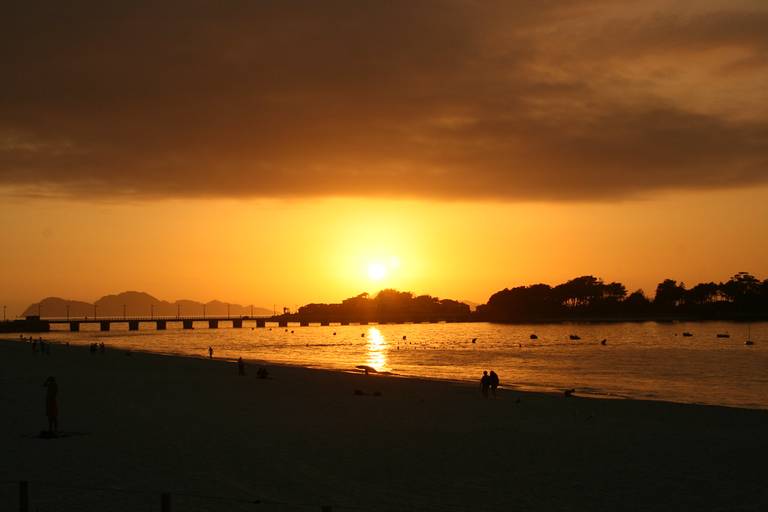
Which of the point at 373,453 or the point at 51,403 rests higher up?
the point at 51,403

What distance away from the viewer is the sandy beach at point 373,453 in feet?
56.2

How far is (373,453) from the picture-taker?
22.8m

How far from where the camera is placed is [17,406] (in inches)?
1197

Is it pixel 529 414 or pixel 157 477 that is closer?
pixel 157 477

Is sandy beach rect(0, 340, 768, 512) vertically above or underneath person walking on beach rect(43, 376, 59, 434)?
underneath

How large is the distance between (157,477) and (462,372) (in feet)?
174

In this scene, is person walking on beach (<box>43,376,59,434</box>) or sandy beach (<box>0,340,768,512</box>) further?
person walking on beach (<box>43,376,59,434</box>)

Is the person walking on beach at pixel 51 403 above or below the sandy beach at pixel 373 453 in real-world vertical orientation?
above

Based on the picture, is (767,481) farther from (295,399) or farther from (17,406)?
(17,406)

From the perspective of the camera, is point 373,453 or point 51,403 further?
point 51,403

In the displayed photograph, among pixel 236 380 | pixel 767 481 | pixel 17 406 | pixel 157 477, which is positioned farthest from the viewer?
pixel 236 380

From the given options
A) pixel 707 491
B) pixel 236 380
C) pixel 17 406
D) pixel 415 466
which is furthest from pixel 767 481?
pixel 236 380

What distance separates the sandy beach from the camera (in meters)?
17.1

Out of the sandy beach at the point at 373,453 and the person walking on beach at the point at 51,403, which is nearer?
the sandy beach at the point at 373,453
